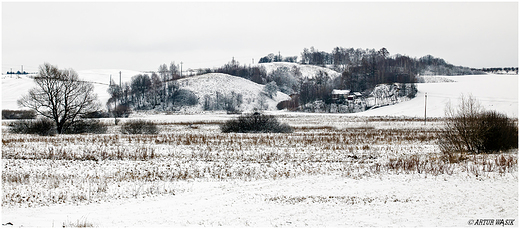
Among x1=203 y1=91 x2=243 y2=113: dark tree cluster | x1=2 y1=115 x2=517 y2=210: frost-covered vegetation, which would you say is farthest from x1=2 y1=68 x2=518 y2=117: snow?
x1=2 y1=115 x2=517 y2=210: frost-covered vegetation

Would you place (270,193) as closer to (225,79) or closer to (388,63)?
(225,79)

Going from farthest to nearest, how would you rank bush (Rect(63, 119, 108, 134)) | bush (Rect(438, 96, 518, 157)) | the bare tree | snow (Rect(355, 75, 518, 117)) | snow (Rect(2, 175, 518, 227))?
snow (Rect(355, 75, 518, 117)) < bush (Rect(63, 119, 108, 134)) < the bare tree < bush (Rect(438, 96, 518, 157)) < snow (Rect(2, 175, 518, 227))

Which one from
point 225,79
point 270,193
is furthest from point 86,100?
point 225,79

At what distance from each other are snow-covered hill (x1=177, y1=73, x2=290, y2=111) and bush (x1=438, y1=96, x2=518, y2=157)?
99.9 m

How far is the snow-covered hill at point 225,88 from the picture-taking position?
12665 cm

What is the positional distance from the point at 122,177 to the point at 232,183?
4.10m

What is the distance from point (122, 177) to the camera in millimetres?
14289

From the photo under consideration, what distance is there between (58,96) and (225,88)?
96256 millimetres

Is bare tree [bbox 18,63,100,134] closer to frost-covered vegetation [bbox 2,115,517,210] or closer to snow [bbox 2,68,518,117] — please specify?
frost-covered vegetation [bbox 2,115,517,210]

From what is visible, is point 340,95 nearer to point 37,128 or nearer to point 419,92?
point 419,92

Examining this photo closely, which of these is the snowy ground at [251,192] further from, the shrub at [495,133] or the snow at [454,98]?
the snow at [454,98]

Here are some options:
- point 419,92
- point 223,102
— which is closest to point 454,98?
point 419,92

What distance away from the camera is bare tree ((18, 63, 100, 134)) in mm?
38625

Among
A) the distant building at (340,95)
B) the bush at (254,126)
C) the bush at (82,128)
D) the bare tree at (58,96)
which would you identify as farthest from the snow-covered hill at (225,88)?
the bush at (254,126)
